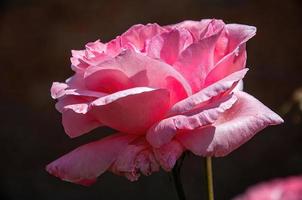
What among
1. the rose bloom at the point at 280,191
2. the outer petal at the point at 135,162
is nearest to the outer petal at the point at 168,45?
the outer petal at the point at 135,162

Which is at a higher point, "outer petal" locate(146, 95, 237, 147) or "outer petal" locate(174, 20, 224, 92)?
"outer petal" locate(174, 20, 224, 92)

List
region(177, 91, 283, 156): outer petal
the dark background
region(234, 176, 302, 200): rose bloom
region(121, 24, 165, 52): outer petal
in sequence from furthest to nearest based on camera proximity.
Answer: the dark background
region(234, 176, 302, 200): rose bloom
region(121, 24, 165, 52): outer petal
region(177, 91, 283, 156): outer petal

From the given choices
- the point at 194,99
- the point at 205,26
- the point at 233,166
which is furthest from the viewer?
the point at 233,166

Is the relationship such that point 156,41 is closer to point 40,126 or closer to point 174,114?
point 174,114

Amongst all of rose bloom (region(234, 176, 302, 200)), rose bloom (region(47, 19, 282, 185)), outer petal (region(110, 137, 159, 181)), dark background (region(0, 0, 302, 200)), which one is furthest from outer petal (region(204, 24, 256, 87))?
dark background (region(0, 0, 302, 200))


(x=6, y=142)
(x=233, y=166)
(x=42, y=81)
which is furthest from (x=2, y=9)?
(x=233, y=166)

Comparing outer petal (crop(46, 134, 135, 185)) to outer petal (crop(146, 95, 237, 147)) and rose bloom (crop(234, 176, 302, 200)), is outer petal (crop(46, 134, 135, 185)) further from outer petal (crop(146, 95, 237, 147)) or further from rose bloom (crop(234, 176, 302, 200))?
rose bloom (crop(234, 176, 302, 200))
